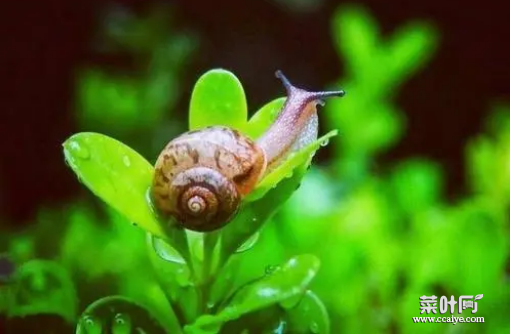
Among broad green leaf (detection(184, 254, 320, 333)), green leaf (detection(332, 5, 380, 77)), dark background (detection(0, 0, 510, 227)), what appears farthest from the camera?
dark background (detection(0, 0, 510, 227))

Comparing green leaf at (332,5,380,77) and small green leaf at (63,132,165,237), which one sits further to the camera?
green leaf at (332,5,380,77)

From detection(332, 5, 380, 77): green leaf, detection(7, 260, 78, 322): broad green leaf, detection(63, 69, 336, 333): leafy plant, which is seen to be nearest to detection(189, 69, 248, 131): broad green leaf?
detection(63, 69, 336, 333): leafy plant

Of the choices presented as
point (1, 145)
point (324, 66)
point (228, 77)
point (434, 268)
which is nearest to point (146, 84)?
point (1, 145)

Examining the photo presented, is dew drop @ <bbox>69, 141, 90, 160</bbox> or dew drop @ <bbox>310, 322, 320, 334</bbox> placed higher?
dew drop @ <bbox>69, 141, 90, 160</bbox>

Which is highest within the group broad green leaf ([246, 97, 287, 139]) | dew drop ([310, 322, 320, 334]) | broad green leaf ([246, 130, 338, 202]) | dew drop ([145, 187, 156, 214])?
broad green leaf ([246, 97, 287, 139])

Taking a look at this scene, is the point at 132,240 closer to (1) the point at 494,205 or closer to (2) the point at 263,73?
(1) the point at 494,205

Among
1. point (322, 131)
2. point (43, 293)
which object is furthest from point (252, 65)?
point (43, 293)

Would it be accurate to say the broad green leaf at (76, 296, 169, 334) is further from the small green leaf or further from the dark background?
the dark background
